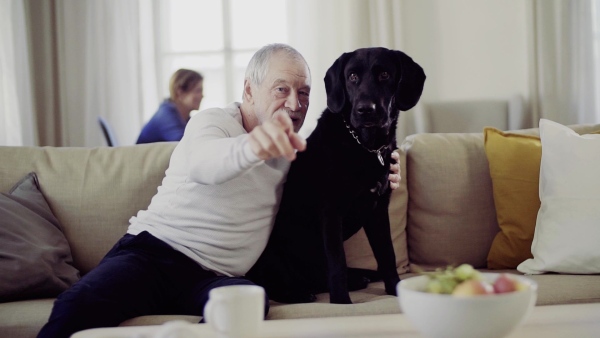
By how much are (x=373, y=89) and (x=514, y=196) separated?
0.57 metres

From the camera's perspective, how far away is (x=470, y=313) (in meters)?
0.74

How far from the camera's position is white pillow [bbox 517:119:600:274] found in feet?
5.59

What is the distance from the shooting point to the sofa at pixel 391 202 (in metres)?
1.93

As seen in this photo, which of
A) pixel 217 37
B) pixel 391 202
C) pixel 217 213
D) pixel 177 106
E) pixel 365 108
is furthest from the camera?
pixel 217 37

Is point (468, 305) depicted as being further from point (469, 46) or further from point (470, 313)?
point (469, 46)

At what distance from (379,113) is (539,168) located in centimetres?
58

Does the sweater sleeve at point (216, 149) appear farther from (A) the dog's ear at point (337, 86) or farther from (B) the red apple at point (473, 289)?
(B) the red apple at point (473, 289)

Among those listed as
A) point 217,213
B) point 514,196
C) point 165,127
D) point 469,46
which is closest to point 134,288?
point 217,213

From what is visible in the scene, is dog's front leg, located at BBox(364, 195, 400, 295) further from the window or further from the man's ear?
the window

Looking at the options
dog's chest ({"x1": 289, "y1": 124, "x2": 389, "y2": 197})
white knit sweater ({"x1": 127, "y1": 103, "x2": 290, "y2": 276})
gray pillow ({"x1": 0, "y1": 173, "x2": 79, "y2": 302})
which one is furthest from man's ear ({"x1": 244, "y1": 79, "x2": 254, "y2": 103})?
gray pillow ({"x1": 0, "y1": 173, "x2": 79, "y2": 302})

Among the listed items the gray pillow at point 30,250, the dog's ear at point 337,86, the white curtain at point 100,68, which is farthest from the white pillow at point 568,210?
the white curtain at point 100,68

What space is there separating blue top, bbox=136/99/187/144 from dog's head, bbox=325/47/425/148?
187 cm

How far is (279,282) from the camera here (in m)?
1.74

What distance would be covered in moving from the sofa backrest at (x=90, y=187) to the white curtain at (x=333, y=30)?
2279mm
